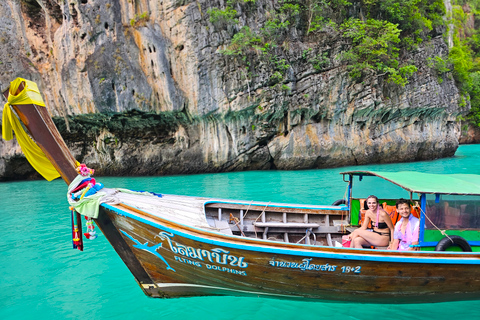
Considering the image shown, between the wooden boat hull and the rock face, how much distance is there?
41.3 feet

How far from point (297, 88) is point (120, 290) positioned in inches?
567

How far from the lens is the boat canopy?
12.0ft

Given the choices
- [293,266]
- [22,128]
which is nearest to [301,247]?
[293,266]

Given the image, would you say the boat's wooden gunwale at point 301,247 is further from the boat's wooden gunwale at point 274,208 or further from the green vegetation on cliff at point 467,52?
the green vegetation on cliff at point 467,52

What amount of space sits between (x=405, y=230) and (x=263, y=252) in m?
2.00

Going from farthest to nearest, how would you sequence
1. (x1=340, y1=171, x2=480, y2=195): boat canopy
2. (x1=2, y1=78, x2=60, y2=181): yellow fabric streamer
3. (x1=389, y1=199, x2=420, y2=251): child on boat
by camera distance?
(x1=389, y1=199, x2=420, y2=251): child on boat, (x1=340, y1=171, x2=480, y2=195): boat canopy, (x1=2, y1=78, x2=60, y2=181): yellow fabric streamer

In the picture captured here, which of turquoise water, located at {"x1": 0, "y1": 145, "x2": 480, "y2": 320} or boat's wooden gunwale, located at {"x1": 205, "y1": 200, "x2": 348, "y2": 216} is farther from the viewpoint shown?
boat's wooden gunwale, located at {"x1": 205, "y1": 200, "x2": 348, "y2": 216}

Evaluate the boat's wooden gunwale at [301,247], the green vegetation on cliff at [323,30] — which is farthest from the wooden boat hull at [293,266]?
the green vegetation on cliff at [323,30]

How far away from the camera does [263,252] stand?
3434 millimetres

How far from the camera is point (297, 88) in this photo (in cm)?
1664

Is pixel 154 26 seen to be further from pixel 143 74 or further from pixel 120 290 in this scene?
pixel 120 290

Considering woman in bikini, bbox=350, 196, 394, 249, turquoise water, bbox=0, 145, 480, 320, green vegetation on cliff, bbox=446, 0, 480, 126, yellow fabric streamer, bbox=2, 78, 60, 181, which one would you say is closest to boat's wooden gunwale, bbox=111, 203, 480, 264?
woman in bikini, bbox=350, 196, 394, 249

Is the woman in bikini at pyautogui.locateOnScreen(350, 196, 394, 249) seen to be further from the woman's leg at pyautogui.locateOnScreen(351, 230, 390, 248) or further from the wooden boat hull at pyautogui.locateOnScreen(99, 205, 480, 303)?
the wooden boat hull at pyautogui.locateOnScreen(99, 205, 480, 303)

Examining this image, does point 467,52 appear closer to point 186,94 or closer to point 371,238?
point 186,94
